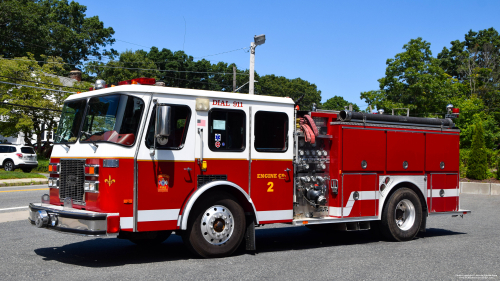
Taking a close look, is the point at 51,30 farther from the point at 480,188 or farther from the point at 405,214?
the point at 405,214

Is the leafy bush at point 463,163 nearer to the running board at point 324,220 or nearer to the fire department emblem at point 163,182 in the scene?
the running board at point 324,220

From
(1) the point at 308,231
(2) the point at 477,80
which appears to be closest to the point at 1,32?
(2) the point at 477,80

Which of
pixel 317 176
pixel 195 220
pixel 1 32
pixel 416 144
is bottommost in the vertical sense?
pixel 195 220

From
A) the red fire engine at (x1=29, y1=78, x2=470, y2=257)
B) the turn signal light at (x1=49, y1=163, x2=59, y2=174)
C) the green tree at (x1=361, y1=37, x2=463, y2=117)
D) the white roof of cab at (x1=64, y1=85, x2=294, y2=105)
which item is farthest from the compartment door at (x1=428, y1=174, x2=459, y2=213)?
the green tree at (x1=361, y1=37, x2=463, y2=117)

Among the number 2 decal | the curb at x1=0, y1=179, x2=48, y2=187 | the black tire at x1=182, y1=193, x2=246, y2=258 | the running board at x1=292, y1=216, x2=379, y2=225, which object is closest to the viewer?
the black tire at x1=182, y1=193, x2=246, y2=258

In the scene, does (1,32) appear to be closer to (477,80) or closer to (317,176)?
(477,80)

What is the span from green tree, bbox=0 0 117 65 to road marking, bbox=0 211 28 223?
56278 millimetres

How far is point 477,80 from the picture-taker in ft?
195

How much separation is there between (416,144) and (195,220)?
16.7ft

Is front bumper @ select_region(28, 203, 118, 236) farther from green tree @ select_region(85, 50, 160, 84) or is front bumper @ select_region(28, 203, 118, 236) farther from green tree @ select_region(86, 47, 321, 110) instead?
green tree @ select_region(85, 50, 160, 84)

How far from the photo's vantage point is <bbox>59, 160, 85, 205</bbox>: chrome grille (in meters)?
7.15

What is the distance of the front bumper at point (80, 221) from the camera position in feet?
21.4

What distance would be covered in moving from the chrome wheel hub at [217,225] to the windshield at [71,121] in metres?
2.38

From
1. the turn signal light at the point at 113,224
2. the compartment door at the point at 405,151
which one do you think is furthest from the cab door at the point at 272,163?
the compartment door at the point at 405,151
